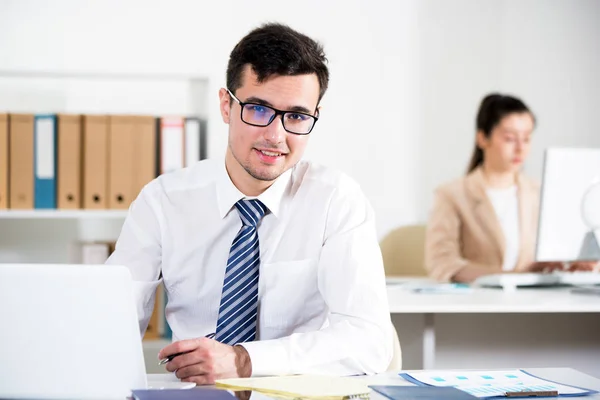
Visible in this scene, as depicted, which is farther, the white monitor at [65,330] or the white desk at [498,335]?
the white desk at [498,335]

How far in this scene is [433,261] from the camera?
3.37 metres

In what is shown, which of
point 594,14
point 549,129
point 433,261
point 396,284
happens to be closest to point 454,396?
point 396,284

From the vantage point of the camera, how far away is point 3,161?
10.2 ft

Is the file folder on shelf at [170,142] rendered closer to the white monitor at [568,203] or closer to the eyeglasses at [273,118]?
the white monitor at [568,203]

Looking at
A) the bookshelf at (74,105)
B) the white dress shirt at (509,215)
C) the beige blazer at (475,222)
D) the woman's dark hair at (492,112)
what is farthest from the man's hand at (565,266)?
the bookshelf at (74,105)

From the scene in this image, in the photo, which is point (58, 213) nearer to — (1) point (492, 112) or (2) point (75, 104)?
(2) point (75, 104)

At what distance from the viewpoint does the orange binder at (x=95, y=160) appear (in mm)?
3150

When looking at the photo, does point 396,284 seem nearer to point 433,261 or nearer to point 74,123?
point 433,261

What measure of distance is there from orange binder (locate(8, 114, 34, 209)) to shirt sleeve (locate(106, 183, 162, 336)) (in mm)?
1443

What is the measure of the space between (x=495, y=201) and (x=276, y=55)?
2.18m

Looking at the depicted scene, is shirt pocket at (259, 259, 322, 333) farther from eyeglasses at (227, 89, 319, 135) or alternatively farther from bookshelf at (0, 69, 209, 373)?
bookshelf at (0, 69, 209, 373)

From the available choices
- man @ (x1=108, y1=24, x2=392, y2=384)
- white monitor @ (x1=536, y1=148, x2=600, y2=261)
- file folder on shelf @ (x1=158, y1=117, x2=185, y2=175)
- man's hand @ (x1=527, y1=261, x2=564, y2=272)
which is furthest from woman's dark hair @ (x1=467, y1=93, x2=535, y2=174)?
man @ (x1=108, y1=24, x2=392, y2=384)

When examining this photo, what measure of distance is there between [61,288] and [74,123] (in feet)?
7.14

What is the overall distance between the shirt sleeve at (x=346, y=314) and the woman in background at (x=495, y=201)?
5.79 feet
